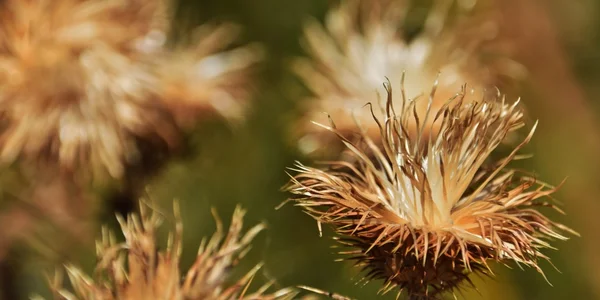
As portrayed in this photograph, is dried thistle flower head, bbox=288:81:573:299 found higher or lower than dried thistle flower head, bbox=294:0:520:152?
lower

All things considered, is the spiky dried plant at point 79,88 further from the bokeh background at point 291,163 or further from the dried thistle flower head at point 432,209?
the dried thistle flower head at point 432,209

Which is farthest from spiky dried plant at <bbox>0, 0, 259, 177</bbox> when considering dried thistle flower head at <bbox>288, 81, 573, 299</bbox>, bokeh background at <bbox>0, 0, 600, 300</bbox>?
dried thistle flower head at <bbox>288, 81, 573, 299</bbox>

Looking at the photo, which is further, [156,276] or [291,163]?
[291,163]

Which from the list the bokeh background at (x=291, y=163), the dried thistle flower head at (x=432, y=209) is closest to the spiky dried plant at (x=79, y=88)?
the bokeh background at (x=291, y=163)

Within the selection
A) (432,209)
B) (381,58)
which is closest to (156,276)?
(432,209)

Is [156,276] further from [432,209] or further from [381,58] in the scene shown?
[381,58]

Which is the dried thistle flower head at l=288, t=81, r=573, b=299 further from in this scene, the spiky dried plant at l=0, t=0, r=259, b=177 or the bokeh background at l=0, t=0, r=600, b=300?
the spiky dried plant at l=0, t=0, r=259, b=177

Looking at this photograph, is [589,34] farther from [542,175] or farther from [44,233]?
[44,233]
